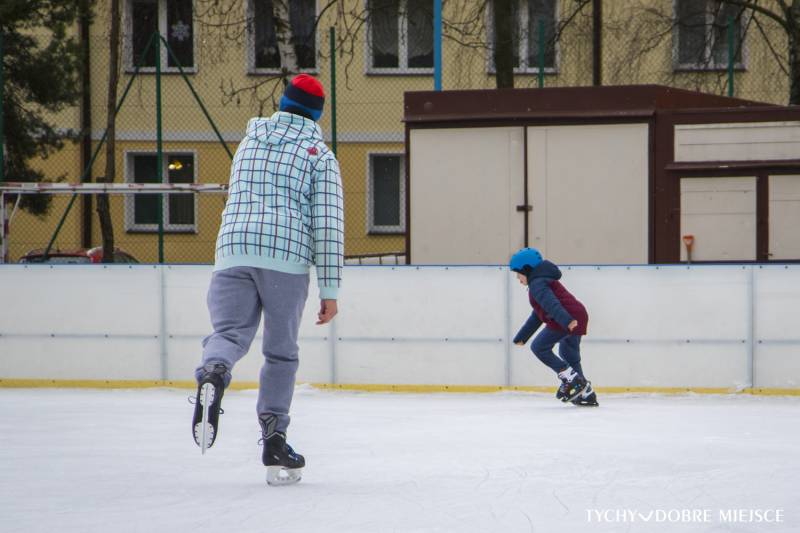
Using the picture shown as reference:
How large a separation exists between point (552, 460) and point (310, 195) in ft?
6.03

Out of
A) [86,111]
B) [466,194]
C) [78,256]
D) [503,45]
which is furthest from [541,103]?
[86,111]

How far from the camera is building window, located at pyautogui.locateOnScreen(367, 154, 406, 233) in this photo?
66.3ft

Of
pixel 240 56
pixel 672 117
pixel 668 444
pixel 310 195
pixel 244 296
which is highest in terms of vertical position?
pixel 240 56

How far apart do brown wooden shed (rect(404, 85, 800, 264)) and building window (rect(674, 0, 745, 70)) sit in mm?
2866

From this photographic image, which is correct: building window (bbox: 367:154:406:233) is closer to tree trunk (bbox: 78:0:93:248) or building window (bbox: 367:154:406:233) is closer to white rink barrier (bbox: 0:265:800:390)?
tree trunk (bbox: 78:0:93:248)

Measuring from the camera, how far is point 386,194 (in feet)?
71.7

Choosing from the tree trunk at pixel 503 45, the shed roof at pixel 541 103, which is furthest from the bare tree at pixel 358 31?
the shed roof at pixel 541 103

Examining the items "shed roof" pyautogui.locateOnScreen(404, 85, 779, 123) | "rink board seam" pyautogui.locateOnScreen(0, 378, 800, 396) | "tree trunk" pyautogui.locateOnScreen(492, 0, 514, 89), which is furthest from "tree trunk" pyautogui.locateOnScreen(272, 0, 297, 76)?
"rink board seam" pyautogui.locateOnScreen(0, 378, 800, 396)

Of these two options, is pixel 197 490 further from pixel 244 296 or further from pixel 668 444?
pixel 668 444

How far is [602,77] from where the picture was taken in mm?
19688

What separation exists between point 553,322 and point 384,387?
7.63 feet

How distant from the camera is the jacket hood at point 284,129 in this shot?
558 cm

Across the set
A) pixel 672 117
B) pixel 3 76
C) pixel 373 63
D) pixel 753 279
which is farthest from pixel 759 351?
pixel 373 63

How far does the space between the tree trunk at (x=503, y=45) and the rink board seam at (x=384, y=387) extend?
7347 mm
